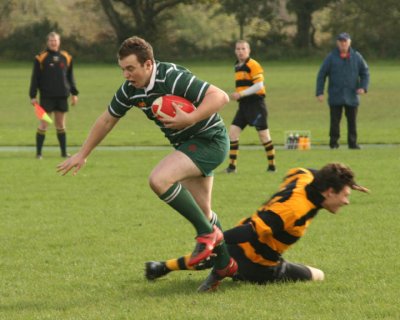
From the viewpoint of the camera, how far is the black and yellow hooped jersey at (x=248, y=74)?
1630cm

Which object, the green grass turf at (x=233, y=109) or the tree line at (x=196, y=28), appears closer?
the green grass turf at (x=233, y=109)

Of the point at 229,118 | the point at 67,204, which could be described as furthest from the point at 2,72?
the point at 67,204

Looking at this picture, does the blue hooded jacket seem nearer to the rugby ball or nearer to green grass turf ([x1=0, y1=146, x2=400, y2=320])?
green grass turf ([x1=0, y1=146, x2=400, y2=320])

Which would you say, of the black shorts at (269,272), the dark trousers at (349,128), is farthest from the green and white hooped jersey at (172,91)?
the dark trousers at (349,128)

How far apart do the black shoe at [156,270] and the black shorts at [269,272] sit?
547mm

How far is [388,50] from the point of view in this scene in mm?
62031

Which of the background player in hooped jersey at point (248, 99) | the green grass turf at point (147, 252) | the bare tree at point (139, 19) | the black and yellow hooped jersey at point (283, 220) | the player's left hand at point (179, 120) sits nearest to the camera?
the green grass turf at point (147, 252)

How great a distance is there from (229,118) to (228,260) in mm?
21771

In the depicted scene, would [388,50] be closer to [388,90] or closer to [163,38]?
[163,38]

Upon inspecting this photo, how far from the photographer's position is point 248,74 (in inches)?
644

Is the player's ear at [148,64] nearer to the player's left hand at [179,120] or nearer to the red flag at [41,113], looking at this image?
the player's left hand at [179,120]

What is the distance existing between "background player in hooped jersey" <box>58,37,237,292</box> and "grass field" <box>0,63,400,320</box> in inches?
17.2

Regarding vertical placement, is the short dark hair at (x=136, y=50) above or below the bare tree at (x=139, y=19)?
above

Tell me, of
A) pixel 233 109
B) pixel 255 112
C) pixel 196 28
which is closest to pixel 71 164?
pixel 255 112
